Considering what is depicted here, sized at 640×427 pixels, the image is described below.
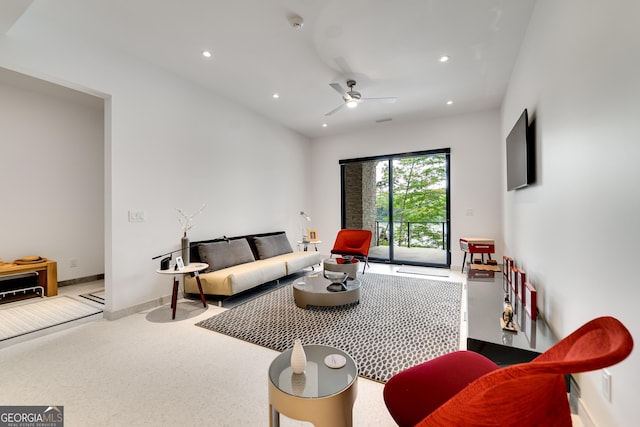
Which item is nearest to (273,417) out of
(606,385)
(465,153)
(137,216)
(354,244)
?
(606,385)

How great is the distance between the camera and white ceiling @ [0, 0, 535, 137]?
2562 mm

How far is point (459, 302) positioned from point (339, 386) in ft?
9.36

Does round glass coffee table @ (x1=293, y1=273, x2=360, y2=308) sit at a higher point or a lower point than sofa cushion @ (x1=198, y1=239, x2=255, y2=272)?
lower

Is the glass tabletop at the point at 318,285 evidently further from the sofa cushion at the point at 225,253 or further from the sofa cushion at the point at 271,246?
the sofa cushion at the point at 271,246

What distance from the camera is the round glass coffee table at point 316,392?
1148 millimetres

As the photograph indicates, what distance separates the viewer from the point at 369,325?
111 inches

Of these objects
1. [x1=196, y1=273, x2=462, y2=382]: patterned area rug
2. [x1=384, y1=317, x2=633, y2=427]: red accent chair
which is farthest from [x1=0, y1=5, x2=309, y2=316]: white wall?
A: [x1=384, y1=317, x2=633, y2=427]: red accent chair

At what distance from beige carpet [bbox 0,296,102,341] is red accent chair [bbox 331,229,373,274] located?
3.74 meters

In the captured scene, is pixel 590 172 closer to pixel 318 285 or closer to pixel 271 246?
pixel 318 285


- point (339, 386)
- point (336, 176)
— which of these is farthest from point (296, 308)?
point (336, 176)

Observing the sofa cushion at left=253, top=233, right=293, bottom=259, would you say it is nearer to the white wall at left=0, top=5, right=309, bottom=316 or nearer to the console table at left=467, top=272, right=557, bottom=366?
the white wall at left=0, top=5, right=309, bottom=316

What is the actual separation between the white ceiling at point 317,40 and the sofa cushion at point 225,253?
2.46 metres

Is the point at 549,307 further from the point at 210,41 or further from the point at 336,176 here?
the point at 336,176

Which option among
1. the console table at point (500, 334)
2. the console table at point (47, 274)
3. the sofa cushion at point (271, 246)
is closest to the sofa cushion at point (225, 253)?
the sofa cushion at point (271, 246)
